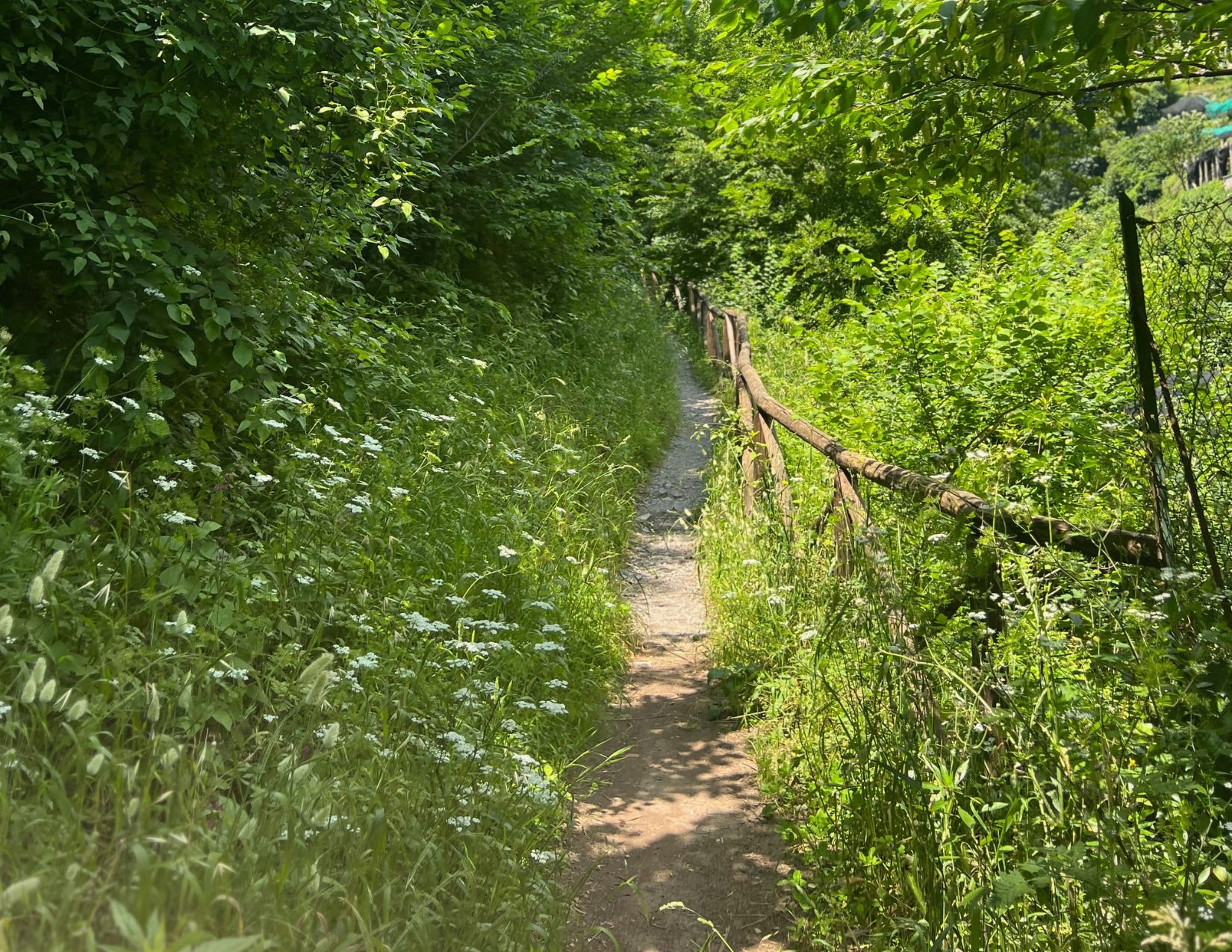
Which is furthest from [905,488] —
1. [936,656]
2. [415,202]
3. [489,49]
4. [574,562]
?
[489,49]

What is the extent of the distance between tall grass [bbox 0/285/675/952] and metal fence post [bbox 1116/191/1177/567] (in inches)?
82.0

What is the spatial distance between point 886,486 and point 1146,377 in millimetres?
1416

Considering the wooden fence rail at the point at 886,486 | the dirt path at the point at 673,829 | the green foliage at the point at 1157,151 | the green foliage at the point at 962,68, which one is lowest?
the dirt path at the point at 673,829

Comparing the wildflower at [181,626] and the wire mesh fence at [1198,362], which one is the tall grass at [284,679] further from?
the wire mesh fence at [1198,362]

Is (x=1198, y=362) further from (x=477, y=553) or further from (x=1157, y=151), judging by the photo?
(x=1157, y=151)

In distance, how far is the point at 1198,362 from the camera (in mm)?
3127

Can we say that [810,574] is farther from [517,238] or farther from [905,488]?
[517,238]

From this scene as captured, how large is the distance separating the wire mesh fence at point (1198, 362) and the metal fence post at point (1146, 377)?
1.4 inches

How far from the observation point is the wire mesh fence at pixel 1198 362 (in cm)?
288

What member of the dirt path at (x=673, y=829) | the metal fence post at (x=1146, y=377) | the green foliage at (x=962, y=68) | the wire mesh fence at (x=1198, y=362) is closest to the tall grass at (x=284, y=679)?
the dirt path at (x=673, y=829)

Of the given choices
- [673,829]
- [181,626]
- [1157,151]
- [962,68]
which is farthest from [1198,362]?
[1157,151]

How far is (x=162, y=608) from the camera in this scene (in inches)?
118

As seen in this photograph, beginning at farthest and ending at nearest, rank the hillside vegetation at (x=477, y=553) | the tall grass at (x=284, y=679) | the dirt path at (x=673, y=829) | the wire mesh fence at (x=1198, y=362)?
the dirt path at (x=673, y=829), the wire mesh fence at (x=1198, y=362), the hillside vegetation at (x=477, y=553), the tall grass at (x=284, y=679)

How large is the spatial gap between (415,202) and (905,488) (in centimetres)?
623
